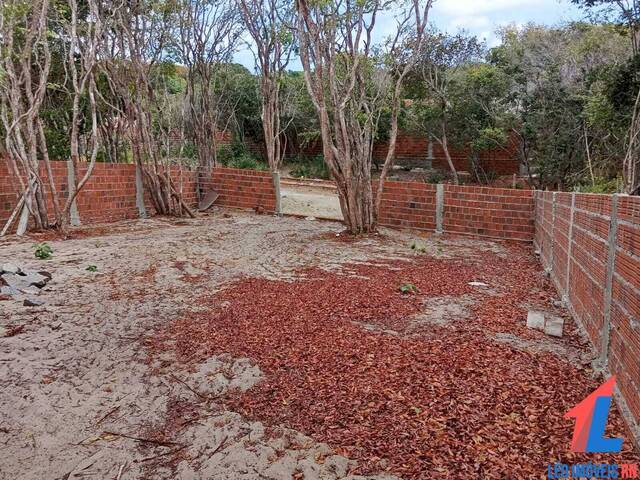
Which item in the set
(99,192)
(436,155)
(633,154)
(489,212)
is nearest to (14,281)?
(99,192)

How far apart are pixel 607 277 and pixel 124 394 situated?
300 cm

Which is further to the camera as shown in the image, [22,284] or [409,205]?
[409,205]

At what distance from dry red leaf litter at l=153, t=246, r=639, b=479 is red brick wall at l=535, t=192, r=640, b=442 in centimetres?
25

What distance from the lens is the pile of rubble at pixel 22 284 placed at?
4.38 metres

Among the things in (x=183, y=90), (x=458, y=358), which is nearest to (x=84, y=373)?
(x=458, y=358)

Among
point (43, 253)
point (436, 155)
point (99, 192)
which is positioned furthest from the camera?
point (436, 155)

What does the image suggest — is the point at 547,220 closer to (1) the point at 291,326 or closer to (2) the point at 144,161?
(1) the point at 291,326

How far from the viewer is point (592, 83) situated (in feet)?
44.0

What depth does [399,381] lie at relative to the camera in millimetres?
2729

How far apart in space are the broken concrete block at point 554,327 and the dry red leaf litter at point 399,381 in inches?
5.2

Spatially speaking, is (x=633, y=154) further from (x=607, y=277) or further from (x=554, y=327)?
(x=607, y=277)

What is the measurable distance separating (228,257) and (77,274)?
6.58 feet

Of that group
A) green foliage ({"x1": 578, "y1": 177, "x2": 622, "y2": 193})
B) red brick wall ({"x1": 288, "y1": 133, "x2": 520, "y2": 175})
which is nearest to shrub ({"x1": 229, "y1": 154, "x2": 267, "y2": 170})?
red brick wall ({"x1": 288, "y1": 133, "x2": 520, "y2": 175})

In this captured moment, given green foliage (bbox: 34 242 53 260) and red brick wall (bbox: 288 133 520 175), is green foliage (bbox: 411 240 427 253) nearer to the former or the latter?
green foliage (bbox: 34 242 53 260)
